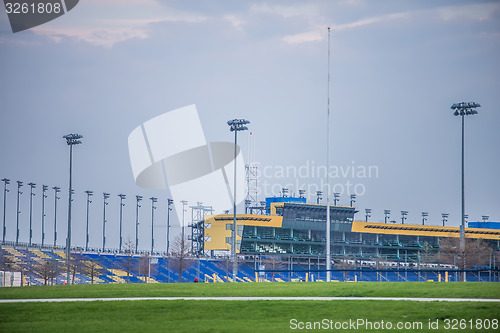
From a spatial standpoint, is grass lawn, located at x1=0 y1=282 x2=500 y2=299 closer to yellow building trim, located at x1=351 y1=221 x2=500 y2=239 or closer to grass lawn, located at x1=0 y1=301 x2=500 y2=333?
grass lawn, located at x1=0 y1=301 x2=500 y2=333

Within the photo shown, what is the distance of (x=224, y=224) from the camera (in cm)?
11088

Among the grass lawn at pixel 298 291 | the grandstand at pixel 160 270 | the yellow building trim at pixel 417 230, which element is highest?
the grass lawn at pixel 298 291

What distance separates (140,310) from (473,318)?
10.0m

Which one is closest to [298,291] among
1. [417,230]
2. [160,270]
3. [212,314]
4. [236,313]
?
[236,313]

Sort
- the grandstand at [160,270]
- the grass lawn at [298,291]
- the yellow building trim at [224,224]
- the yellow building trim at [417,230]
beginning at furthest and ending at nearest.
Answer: the yellow building trim at [417,230], the yellow building trim at [224,224], the grandstand at [160,270], the grass lawn at [298,291]

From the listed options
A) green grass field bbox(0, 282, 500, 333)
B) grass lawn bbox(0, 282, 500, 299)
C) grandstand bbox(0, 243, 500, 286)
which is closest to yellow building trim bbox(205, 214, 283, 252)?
grandstand bbox(0, 243, 500, 286)

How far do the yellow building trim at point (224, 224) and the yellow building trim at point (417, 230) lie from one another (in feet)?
46.0

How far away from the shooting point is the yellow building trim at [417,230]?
118 m

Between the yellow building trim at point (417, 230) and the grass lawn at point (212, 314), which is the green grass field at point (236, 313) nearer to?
the grass lawn at point (212, 314)

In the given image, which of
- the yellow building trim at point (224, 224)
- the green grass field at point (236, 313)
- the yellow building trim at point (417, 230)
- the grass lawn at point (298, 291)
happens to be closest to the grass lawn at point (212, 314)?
the green grass field at point (236, 313)

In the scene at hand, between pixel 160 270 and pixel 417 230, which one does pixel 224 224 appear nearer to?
pixel 160 270

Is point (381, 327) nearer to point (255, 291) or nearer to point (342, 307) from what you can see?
point (342, 307)

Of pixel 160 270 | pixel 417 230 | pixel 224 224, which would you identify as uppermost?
pixel 224 224

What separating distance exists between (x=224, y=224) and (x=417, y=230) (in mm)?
31573
